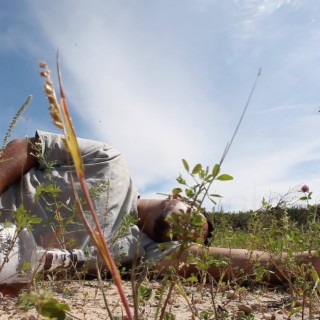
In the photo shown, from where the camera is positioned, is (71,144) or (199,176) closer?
(71,144)

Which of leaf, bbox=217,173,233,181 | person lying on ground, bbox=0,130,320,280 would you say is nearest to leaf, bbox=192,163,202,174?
leaf, bbox=217,173,233,181

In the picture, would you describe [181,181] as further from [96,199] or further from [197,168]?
[96,199]

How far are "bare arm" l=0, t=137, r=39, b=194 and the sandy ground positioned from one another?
1109 millimetres

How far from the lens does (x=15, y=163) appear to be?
126 inches

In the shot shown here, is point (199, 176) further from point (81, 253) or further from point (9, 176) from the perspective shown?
point (9, 176)

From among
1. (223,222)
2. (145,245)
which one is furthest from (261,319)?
(145,245)

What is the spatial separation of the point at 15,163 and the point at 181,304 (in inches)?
69.5

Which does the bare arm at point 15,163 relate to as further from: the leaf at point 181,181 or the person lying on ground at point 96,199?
the leaf at point 181,181

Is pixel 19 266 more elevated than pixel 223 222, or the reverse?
pixel 223 222

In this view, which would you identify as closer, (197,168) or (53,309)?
(53,309)

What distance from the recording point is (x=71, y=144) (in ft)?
1.38

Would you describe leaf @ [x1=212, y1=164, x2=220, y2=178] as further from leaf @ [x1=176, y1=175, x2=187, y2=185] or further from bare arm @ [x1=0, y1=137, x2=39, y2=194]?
bare arm @ [x1=0, y1=137, x2=39, y2=194]

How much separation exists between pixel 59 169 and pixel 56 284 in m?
1.53

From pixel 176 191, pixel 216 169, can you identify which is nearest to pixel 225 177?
pixel 216 169
